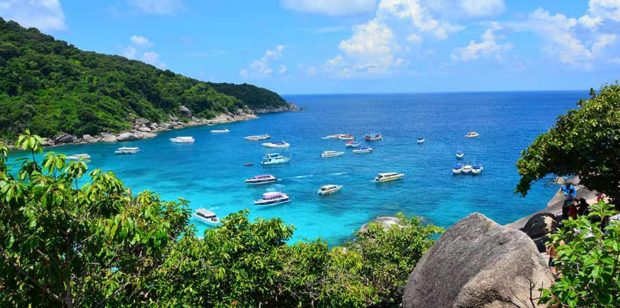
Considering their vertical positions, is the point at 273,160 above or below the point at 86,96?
below

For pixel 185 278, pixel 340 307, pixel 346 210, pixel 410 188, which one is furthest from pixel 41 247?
pixel 410 188

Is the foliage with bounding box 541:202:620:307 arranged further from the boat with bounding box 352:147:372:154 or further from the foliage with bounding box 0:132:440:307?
Result: the boat with bounding box 352:147:372:154

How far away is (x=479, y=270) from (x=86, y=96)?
324 feet

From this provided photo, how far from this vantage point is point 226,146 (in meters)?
84.2

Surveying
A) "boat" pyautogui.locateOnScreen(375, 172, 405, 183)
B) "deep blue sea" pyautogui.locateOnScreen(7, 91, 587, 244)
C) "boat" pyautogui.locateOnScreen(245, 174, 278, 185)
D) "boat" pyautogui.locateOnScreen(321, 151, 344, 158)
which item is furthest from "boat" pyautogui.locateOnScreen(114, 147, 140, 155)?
"boat" pyautogui.locateOnScreen(375, 172, 405, 183)

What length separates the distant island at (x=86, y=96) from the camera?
80.1 m

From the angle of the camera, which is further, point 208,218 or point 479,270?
point 208,218

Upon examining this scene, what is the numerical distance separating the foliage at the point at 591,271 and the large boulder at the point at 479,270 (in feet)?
7.50

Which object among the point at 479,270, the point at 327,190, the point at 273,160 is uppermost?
the point at 479,270

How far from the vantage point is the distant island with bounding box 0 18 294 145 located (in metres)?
80.1

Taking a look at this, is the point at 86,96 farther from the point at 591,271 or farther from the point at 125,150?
the point at 591,271

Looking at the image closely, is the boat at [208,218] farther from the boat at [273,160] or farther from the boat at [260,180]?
the boat at [273,160]

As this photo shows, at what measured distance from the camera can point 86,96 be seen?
301 ft

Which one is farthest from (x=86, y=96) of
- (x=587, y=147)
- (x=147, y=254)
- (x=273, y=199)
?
(x=587, y=147)
